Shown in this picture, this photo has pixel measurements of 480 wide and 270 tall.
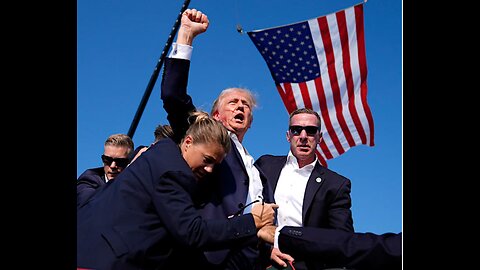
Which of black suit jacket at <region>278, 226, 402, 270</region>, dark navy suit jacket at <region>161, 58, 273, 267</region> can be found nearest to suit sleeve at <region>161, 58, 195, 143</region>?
dark navy suit jacket at <region>161, 58, 273, 267</region>

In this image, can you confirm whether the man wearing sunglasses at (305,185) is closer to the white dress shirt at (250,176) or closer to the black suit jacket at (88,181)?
the white dress shirt at (250,176)

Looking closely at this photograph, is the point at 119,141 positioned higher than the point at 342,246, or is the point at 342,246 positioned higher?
the point at 119,141

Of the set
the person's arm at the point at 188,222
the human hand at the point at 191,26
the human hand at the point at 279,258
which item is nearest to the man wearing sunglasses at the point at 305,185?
the human hand at the point at 279,258

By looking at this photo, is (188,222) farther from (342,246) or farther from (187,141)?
(342,246)

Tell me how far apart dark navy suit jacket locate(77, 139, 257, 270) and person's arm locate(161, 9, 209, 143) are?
539mm

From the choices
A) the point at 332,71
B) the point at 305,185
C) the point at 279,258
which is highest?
the point at 332,71

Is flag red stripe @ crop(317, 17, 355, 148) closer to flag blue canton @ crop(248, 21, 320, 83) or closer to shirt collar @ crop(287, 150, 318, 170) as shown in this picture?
flag blue canton @ crop(248, 21, 320, 83)

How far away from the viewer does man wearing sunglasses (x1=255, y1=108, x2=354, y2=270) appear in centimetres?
494

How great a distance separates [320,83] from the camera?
380 inches

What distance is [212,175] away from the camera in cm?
399

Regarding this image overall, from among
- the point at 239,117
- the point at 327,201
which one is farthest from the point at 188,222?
the point at 327,201

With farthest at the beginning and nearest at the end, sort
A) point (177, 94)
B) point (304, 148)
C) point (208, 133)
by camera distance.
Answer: point (304, 148) → point (177, 94) → point (208, 133)

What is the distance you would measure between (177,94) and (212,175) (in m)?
0.52
